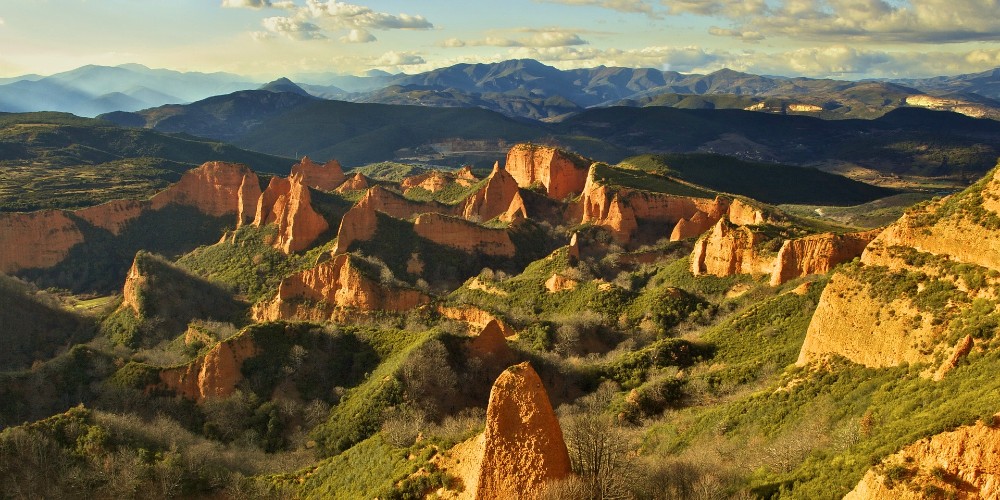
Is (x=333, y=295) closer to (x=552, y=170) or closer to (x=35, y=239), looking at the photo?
(x=35, y=239)

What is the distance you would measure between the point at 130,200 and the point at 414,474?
230ft

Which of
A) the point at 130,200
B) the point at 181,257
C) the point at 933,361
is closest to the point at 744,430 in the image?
the point at 933,361

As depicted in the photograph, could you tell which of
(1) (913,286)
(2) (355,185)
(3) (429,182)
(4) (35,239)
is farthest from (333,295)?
(3) (429,182)

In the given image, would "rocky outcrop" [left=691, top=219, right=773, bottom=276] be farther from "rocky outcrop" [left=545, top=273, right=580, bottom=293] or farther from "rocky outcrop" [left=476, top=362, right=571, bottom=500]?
"rocky outcrop" [left=476, top=362, right=571, bottom=500]

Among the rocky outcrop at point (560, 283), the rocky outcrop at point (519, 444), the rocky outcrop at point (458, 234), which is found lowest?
the rocky outcrop at point (560, 283)

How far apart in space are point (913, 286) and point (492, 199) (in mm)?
60909

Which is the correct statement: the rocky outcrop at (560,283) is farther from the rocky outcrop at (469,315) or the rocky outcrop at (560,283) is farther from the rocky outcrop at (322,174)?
the rocky outcrop at (322,174)

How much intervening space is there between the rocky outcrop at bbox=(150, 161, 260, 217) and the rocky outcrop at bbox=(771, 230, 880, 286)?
55.0 meters

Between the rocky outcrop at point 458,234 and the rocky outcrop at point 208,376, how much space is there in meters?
30.4

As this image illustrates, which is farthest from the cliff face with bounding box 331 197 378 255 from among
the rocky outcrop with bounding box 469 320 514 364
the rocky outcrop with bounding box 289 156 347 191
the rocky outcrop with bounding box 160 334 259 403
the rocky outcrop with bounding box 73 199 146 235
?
the rocky outcrop with bounding box 289 156 347 191

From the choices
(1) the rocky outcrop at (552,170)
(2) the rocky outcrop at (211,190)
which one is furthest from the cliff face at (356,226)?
(1) the rocky outcrop at (552,170)

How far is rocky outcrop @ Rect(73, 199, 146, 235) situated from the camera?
266ft

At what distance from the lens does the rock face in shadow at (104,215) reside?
2960 inches

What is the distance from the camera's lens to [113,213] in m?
82.2
